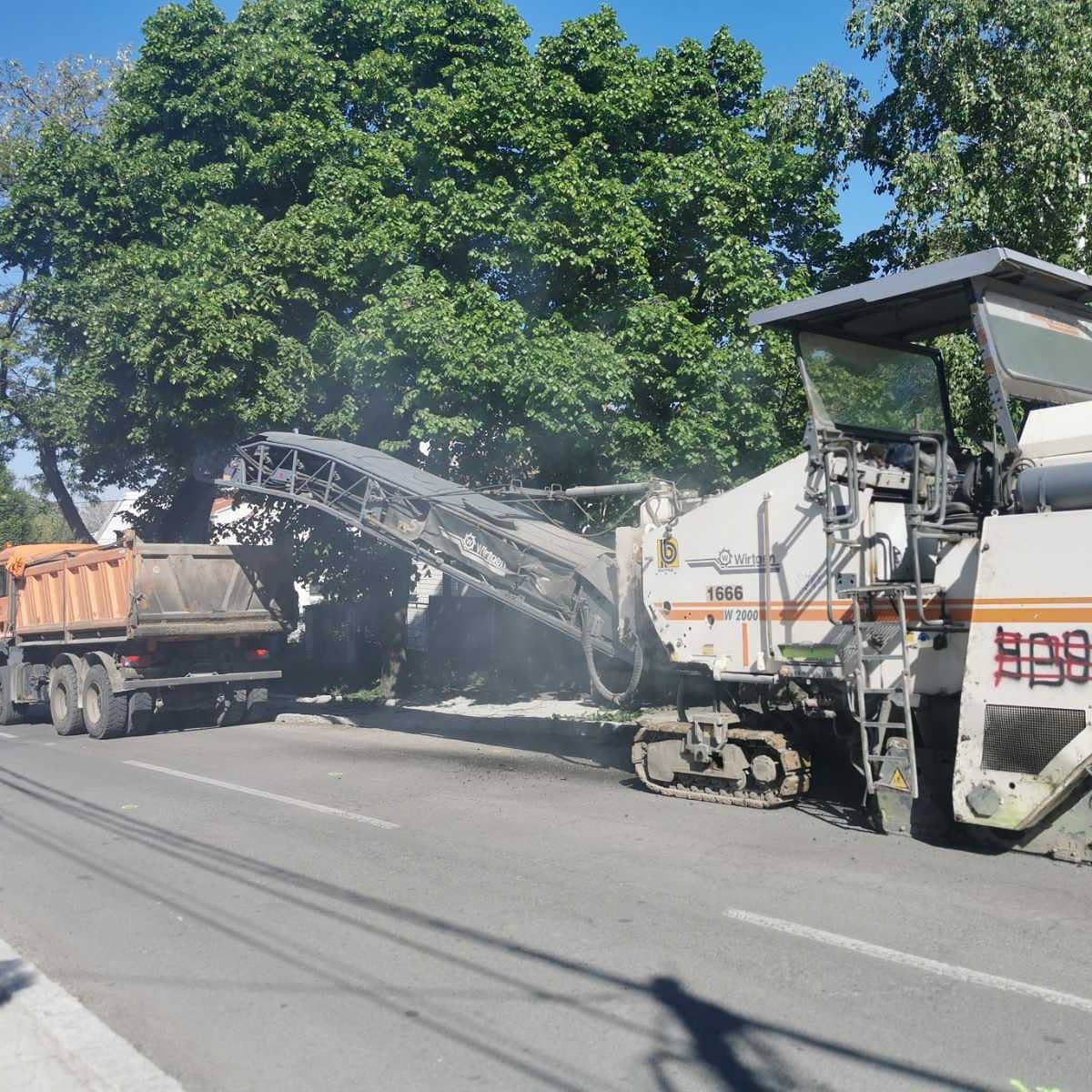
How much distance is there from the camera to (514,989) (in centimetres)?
529

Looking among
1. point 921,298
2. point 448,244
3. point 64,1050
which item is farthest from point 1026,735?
point 448,244

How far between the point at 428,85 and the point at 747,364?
7.36 meters

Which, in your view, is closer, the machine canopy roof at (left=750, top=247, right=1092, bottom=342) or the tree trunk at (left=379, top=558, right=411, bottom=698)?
the machine canopy roof at (left=750, top=247, right=1092, bottom=342)

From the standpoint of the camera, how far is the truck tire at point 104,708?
617 inches

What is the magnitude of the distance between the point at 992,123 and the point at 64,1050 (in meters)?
13.5

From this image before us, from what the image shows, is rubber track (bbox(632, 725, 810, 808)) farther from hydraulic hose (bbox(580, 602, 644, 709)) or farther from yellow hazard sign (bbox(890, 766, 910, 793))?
yellow hazard sign (bbox(890, 766, 910, 793))

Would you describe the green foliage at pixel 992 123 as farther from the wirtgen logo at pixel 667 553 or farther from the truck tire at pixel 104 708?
the truck tire at pixel 104 708

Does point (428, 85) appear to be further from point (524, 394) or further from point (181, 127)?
point (524, 394)

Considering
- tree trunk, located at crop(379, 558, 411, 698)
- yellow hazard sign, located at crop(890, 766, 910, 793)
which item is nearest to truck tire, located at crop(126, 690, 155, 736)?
tree trunk, located at crop(379, 558, 411, 698)

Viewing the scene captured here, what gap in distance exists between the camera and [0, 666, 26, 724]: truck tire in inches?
742

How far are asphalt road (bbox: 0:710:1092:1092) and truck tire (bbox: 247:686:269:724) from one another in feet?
21.7

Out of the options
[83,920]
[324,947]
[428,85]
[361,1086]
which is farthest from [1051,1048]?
[428,85]

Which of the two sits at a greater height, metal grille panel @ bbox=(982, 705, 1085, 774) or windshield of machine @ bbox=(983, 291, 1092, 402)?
windshield of machine @ bbox=(983, 291, 1092, 402)

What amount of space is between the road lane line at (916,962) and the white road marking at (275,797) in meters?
3.70
